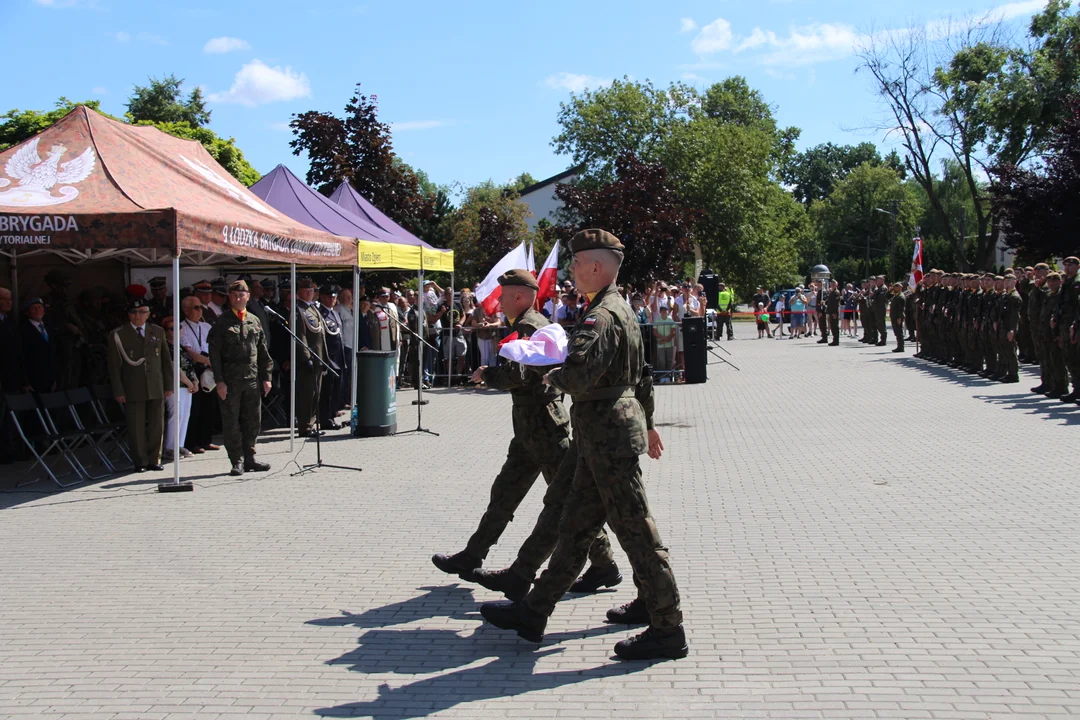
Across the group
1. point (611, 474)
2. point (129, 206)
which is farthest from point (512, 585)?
point (129, 206)

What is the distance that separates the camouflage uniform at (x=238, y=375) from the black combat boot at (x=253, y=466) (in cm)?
2

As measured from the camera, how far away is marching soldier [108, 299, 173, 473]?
1076 cm

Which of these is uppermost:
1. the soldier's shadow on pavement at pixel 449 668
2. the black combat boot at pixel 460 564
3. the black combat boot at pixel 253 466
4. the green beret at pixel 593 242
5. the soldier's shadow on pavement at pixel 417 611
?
the green beret at pixel 593 242

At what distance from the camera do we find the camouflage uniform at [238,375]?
1049 centimetres

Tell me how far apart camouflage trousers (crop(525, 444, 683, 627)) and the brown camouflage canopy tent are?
223 inches

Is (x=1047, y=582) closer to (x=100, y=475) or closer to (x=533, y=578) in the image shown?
(x=533, y=578)

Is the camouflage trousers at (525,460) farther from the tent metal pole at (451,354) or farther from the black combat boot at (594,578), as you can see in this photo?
the tent metal pole at (451,354)

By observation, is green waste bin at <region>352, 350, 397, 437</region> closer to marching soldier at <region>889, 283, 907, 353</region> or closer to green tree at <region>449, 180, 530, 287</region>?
marching soldier at <region>889, 283, 907, 353</region>

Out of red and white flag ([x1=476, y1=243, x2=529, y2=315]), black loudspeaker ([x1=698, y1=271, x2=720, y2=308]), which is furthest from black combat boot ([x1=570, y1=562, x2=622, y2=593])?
black loudspeaker ([x1=698, y1=271, x2=720, y2=308])

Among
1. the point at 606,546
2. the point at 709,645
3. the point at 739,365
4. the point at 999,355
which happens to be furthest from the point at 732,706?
the point at 739,365

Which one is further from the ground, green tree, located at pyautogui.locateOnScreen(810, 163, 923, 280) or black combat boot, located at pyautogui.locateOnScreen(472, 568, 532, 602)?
green tree, located at pyautogui.locateOnScreen(810, 163, 923, 280)

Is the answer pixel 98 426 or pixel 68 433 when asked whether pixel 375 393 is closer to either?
pixel 98 426

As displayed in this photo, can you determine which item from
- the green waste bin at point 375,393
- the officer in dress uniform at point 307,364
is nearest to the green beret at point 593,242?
the green waste bin at point 375,393

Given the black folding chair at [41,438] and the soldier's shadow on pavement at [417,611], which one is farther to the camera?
the black folding chair at [41,438]
